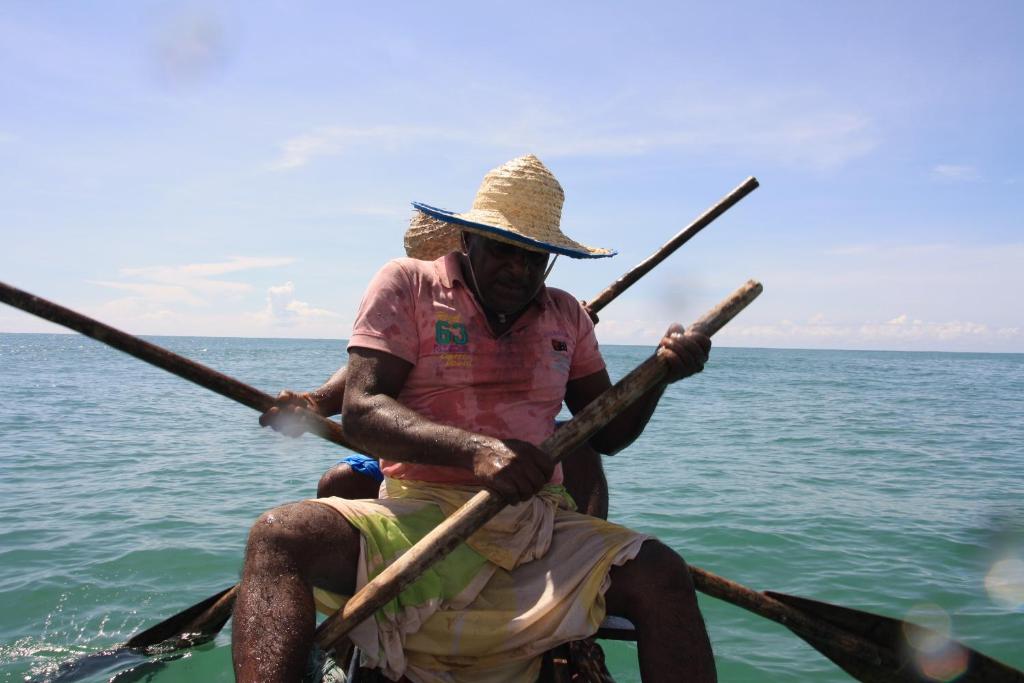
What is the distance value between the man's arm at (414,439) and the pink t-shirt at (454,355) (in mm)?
71

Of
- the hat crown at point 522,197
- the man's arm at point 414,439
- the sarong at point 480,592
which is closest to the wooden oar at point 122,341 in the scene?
the man's arm at point 414,439

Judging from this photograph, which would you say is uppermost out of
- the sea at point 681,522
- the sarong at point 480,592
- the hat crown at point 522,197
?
the hat crown at point 522,197

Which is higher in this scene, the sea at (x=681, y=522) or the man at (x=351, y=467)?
the man at (x=351, y=467)

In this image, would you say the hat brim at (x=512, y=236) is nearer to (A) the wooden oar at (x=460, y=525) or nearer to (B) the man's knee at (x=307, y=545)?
(A) the wooden oar at (x=460, y=525)

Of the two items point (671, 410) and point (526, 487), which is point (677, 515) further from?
point (671, 410)

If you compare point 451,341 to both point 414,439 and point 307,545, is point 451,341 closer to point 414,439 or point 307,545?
point 414,439

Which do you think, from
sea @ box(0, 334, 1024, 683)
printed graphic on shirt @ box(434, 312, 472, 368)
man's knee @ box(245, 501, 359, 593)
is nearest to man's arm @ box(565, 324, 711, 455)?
printed graphic on shirt @ box(434, 312, 472, 368)

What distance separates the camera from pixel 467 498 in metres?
2.51

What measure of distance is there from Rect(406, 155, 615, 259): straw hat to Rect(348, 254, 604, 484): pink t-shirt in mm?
217

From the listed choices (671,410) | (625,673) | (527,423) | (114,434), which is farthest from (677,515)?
(671,410)

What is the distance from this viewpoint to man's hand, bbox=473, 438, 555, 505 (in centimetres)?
218

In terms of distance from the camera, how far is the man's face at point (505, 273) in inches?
106

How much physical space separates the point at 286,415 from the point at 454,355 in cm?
101

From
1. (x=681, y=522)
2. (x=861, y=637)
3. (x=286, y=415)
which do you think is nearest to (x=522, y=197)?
(x=286, y=415)
